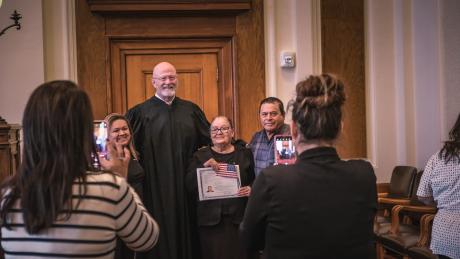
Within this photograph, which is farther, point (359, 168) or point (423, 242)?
point (423, 242)

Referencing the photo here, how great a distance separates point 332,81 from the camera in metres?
1.53

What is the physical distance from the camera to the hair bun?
4.90 feet

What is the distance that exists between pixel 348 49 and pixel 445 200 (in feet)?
8.32

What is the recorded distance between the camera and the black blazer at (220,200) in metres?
3.42

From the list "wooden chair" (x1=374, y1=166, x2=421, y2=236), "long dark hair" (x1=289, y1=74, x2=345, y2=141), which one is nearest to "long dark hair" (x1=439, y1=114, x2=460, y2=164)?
"long dark hair" (x1=289, y1=74, x2=345, y2=141)

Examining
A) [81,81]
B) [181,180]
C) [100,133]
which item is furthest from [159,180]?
[81,81]

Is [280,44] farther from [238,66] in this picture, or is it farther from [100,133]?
[100,133]

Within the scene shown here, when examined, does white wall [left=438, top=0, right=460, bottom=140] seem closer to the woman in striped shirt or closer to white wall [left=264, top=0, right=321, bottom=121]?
white wall [left=264, top=0, right=321, bottom=121]

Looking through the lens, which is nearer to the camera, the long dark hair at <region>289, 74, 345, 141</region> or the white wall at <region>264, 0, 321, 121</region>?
the long dark hair at <region>289, 74, 345, 141</region>

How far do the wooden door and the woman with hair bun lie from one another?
11.0ft

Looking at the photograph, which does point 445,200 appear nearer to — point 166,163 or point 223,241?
point 223,241

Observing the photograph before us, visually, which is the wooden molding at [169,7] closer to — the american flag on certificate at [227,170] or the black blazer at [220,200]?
the black blazer at [220,200]

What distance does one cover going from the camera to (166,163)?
3.74m

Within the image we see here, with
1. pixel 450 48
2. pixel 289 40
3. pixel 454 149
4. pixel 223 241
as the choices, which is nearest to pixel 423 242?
pixel 454 149
